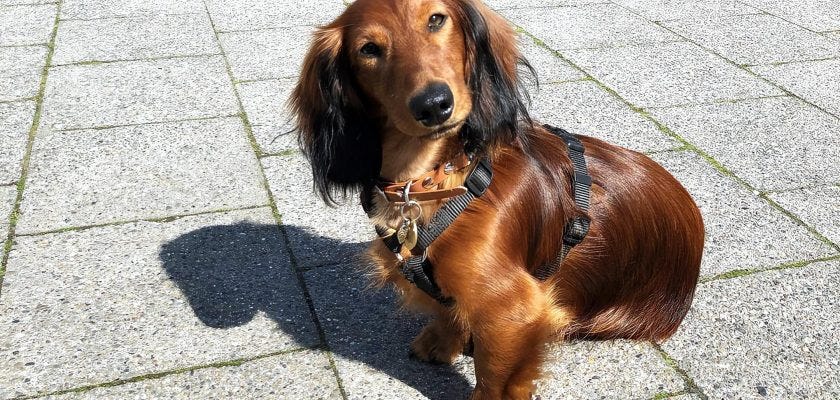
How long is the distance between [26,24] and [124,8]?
29.9 inches

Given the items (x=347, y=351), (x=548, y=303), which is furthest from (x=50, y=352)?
(x=548, y=303)

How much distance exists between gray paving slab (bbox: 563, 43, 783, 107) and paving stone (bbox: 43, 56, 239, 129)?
2492 millimetres

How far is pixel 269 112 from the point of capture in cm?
483

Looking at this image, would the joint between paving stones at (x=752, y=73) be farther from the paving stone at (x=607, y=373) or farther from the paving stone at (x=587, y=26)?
the paving stone at (x=607, y=373)

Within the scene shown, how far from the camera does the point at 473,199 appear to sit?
2467 mm

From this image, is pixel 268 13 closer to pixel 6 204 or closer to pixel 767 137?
pixel 6 204

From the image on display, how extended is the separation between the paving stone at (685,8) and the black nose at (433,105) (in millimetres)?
4939

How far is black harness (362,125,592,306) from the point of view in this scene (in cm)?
244

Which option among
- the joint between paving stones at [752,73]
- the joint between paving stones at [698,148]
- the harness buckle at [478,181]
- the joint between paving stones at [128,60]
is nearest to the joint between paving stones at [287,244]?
the joint between paving stones at [128,60]

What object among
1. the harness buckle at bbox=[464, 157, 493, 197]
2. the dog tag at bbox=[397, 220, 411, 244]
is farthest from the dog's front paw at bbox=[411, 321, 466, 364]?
the harness buckle at bbox=[464, 157, 493, 197]

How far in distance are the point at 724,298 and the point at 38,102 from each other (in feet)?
13.3

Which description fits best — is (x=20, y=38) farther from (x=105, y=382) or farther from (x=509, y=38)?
(x=509, y=38)

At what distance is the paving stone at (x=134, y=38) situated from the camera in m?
5.65

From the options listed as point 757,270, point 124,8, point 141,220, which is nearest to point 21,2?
point 124,8
